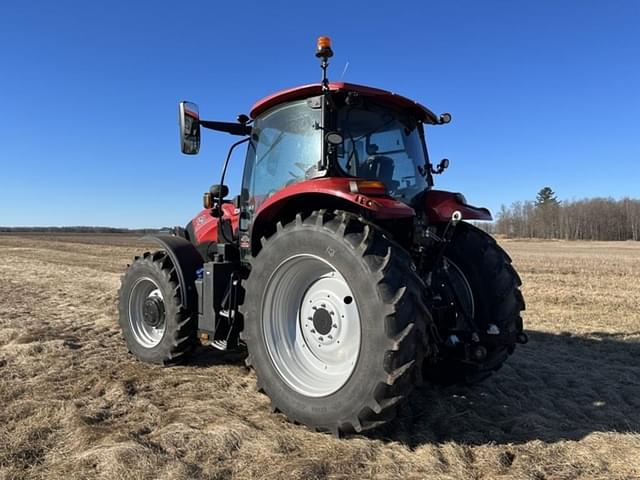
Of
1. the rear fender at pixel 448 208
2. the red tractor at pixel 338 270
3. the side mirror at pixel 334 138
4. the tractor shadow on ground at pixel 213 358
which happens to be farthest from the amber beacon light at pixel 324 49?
the tractor shadow on ground at pixel 213 358

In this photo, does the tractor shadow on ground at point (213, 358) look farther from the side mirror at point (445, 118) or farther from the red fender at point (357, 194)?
the side mirror at point (445, 118)

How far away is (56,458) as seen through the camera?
3078mm

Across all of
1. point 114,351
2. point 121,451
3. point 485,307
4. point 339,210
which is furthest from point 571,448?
point 114,351

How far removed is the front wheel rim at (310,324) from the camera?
140 inches

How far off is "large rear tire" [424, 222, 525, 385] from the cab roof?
1.08 meters

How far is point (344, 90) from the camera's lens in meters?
3.81

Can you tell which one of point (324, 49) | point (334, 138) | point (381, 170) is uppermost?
point (324, 49)

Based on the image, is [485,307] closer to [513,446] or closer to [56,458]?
[513,446]

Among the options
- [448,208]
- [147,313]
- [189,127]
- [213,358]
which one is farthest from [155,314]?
[448,208]

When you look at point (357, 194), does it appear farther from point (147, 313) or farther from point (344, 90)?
point (147, 313)

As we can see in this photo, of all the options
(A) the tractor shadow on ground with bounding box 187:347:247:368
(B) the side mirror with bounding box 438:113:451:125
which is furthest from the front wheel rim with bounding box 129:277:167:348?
(B) the side mirror with bounding box 438:113:451:125

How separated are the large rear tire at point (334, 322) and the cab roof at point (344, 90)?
1056 millimetres

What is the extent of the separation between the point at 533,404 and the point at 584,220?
107 m

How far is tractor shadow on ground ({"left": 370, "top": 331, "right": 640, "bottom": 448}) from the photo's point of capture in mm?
3494
